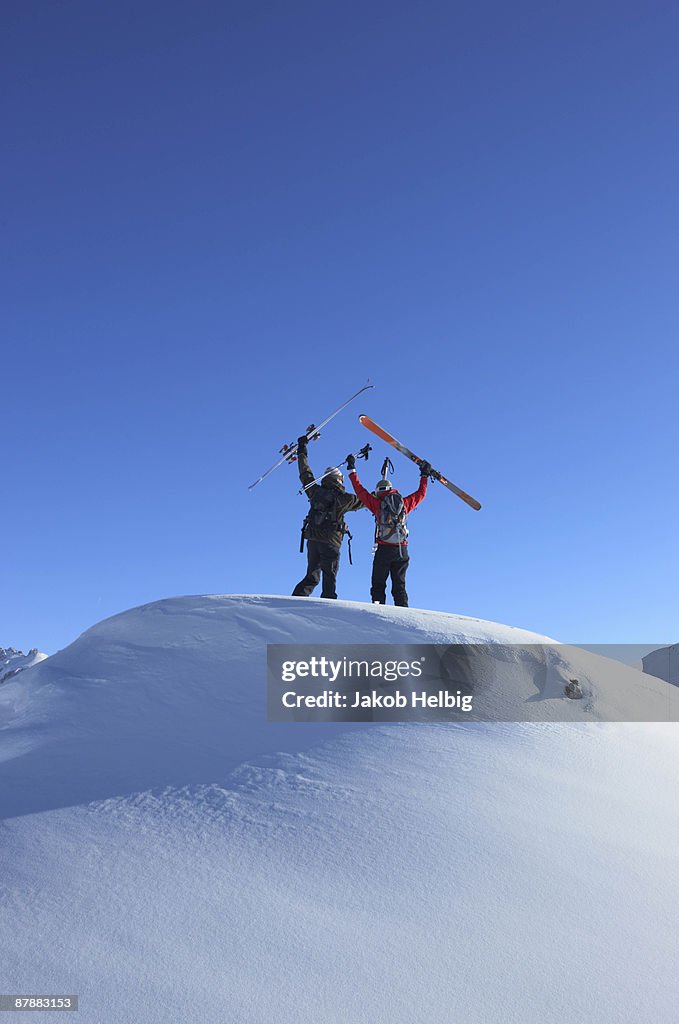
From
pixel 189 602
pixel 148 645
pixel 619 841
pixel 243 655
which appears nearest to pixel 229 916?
pixel 619 841

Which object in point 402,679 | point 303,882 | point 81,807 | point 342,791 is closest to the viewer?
point 303,882

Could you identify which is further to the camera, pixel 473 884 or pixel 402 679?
pixel 402 679

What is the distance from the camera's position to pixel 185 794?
16.1 feet

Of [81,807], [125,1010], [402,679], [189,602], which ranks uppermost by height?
[189,602]

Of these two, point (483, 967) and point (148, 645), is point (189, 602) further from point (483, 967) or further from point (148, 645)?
point (483, 967)

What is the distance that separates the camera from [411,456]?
12797 millimetres

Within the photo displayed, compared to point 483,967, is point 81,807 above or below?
above

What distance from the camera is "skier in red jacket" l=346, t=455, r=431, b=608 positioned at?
423 inches

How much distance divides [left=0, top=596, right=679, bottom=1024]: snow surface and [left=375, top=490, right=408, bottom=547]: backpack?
11.7 ft

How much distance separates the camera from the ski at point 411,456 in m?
12.4

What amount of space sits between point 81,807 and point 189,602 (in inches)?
132

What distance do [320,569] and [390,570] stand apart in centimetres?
112

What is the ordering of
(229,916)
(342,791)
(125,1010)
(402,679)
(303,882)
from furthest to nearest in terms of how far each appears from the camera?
(402,679) → (342,791) → (303,882) → (229,916) → (125,1010)

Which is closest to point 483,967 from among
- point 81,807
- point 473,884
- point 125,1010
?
point 473,884
